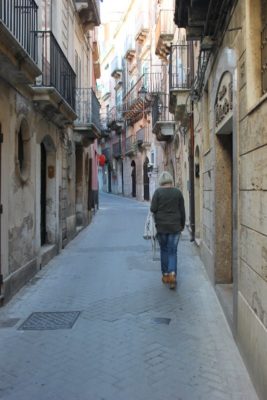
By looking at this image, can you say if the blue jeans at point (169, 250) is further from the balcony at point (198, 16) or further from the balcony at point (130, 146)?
the balcony at point (130, 146)

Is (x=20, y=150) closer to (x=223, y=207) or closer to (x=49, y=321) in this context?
(x=49, y=321)

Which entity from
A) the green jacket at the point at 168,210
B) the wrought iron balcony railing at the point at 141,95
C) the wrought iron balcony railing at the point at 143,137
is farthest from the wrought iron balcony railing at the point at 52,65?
the wrought iron balcony railing at the point at 143,137

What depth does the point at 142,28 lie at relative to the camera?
1243 inches

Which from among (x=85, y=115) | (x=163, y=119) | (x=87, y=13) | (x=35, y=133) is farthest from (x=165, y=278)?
(x=163, y=119)

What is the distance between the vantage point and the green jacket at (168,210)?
7785mm

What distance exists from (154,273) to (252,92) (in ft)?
17.1

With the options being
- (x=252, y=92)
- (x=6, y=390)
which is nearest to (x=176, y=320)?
(x=6, y=390)

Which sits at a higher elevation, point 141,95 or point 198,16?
point 141,95

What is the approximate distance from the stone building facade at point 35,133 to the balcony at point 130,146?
2137cm

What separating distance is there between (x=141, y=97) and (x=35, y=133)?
2367cm

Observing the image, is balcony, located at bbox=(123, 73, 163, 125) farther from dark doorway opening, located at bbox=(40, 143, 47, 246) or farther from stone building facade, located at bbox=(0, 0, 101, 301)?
dark doorway opening, located at bbox=(40, 143, 47, 246)

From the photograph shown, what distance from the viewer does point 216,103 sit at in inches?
270

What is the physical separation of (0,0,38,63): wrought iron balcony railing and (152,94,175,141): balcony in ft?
40.3

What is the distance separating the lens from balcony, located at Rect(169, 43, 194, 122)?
12867mm
